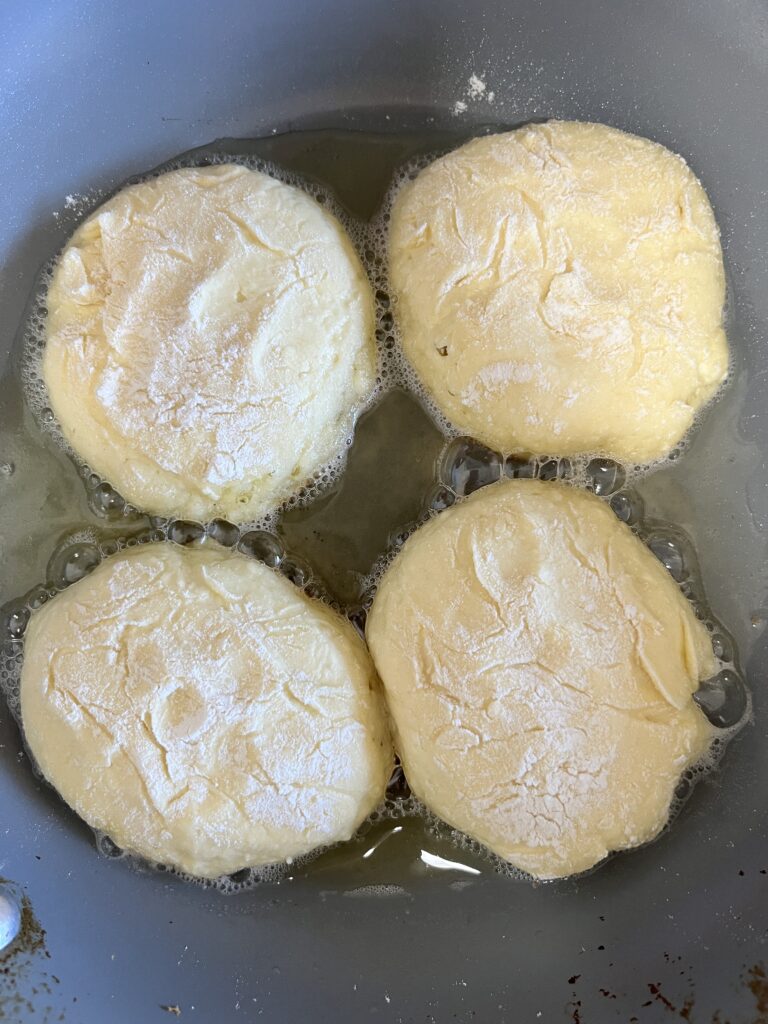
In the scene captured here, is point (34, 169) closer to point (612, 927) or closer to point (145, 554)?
point (145, 554)

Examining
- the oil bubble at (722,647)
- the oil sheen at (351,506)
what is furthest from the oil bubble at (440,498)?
the oil bubble at (722,647)

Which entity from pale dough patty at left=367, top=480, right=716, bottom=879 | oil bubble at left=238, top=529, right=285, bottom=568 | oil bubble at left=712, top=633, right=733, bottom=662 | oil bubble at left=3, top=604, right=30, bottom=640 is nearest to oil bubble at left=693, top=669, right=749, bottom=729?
oil bubble at left=712, top=633, right=733, bottom=662

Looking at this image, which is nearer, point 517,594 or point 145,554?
point 517,594

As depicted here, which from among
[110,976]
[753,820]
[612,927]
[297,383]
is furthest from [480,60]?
[110,976]

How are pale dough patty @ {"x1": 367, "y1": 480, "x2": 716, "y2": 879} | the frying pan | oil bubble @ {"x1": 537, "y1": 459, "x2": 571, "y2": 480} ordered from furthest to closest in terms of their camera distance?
oil bubble @ {"x1": 537, "y1": 459, "x2": 571, "y2": 480} < the frying pan < pale dough patty @ {"x1": 367, "y1": 480, "x2": 716, "y2": 879}

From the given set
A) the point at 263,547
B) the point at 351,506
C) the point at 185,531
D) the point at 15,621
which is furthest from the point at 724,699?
the point at 15,621

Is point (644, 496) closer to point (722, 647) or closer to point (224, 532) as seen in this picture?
→ point (722, 647)

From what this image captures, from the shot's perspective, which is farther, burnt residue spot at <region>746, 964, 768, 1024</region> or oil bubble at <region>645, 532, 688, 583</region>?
oil bubble at <region>645, 532, 688, 583</region>

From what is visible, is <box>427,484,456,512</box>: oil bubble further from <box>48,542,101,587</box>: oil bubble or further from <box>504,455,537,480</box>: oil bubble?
<box>48,542,101,587</box>: oil bubble

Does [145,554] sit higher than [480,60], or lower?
lower
